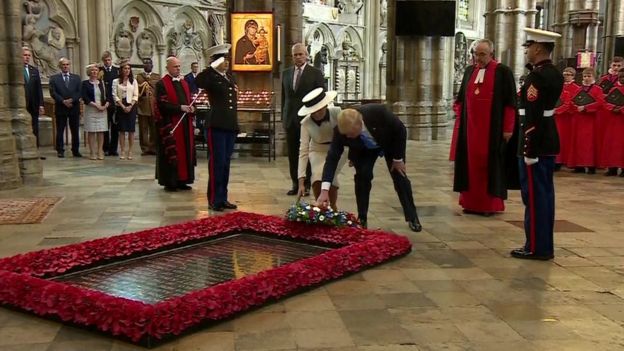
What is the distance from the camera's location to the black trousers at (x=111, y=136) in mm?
12462

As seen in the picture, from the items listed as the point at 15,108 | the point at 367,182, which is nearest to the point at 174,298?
the point at 367,182

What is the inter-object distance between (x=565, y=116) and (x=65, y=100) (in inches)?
344

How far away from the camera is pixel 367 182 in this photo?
600 cm

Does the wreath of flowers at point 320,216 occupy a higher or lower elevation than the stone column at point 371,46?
lower

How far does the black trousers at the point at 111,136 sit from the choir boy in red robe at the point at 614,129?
333 inches

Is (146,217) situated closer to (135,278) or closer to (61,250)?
(61,250)

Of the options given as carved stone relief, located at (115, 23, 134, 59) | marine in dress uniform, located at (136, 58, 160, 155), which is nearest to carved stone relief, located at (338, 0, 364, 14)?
carved stone relief, located at (115, 23, 134, 59)

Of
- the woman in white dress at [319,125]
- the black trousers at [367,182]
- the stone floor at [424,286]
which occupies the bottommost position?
the stone floor at [424,286]

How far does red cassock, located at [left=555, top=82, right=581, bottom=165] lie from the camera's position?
36.2 ft

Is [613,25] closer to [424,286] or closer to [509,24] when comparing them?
[509,24]

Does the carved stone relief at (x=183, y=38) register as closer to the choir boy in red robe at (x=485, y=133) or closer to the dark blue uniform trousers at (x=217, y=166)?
the dark blue uniform trousers at (x=217, y=166)

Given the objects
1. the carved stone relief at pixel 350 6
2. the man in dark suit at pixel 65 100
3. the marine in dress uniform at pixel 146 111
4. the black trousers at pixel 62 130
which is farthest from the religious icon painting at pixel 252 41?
the carved stone relief at pixel 350 6

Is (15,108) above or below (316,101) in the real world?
below

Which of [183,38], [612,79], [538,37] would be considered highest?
[183,38]
